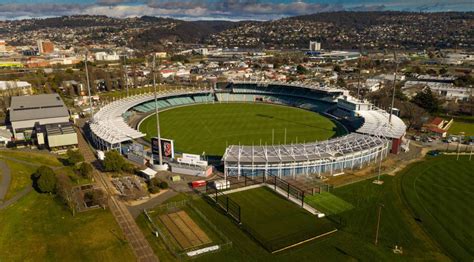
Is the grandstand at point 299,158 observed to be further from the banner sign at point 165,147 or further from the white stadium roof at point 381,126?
the banner sign at point 165,147

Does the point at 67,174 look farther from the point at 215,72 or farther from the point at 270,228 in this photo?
the point at 215,72

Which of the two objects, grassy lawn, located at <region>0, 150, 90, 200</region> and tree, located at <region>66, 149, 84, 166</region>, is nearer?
grassy lawn, located at <region>0, 150, 90, 200</region>

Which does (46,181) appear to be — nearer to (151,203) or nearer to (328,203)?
Answer: (151,203)

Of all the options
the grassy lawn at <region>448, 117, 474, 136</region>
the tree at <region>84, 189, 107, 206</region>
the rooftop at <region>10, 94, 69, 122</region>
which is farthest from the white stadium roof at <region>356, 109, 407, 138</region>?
the rooftop at <region>10, 94, 69, 122</region>

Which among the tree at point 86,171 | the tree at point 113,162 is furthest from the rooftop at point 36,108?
the tree at point 86,171

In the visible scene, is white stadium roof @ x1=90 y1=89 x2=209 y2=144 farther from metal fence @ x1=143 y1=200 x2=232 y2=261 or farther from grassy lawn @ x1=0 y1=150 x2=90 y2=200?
metal fence @ x1=143 y1=200 x2=232 y2=261

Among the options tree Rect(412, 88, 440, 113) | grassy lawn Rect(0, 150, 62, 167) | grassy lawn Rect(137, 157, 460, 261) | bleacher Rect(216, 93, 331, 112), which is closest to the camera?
grassy lawn Rect(137, 157, 460, 261)
